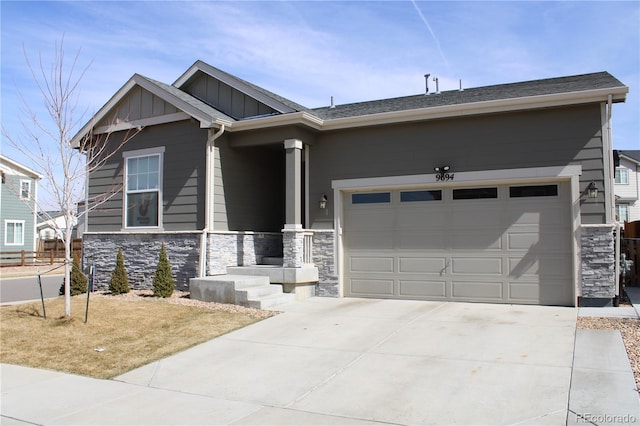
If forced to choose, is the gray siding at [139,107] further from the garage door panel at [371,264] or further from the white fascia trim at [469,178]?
the garage door panel at [371,264]

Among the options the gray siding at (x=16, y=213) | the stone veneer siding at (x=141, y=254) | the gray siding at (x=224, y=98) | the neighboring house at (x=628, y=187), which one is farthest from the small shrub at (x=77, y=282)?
the neighboring house at (x=628, y=187)

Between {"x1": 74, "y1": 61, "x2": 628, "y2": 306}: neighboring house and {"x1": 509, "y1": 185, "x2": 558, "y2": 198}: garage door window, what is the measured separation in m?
0.02

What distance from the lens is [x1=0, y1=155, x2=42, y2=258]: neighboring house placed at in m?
27.8

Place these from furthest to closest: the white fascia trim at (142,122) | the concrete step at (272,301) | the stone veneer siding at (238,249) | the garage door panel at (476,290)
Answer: the white fascia trim at (142,122), the stone veneer siding at (238,249), the garage door panel at (476,290), the concrete step at (272,301)

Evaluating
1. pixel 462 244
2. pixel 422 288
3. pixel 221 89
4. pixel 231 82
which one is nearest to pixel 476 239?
pixel 462 244

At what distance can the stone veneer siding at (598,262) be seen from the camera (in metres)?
9.27

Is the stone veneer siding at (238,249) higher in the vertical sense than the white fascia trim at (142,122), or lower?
lower

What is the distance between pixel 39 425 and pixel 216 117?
8037 millimetres

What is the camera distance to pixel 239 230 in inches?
492

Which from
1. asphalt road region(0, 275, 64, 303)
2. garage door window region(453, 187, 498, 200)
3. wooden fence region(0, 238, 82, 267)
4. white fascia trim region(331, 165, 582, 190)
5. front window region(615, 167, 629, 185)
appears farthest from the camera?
front window region(615, 167, 629, 185)

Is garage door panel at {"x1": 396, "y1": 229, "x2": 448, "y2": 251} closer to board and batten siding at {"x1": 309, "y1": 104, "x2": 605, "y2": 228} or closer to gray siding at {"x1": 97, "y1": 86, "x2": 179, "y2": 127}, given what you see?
board and batten siding at {"x1": 309, "y1": 104, "x2": 605, "y2": 228}

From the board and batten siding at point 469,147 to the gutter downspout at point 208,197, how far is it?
2.32m

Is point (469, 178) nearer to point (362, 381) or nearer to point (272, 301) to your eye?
point (272, 301)

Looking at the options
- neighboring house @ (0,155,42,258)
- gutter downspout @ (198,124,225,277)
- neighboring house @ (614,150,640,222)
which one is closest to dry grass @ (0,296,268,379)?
gutter downspout @ (198,124,225,277)
